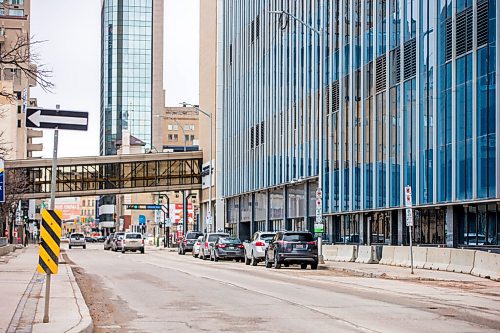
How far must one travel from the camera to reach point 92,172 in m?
88.6

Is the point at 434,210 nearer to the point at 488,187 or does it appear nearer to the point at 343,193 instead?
the point at 488,187

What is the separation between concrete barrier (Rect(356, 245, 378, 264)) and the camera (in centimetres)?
4022

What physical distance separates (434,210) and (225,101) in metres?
43.9

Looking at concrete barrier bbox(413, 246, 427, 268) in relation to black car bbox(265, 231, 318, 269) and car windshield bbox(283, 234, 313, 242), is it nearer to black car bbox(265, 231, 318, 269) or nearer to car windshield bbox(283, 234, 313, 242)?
black car bbox(265, 231, 318, 269)

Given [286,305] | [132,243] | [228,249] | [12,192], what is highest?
[12,192]

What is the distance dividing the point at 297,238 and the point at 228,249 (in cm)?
1259

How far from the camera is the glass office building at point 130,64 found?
188m

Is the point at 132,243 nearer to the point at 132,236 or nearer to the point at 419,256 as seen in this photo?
the point at 132,236

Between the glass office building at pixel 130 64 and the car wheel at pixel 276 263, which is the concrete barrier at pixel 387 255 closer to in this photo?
the car wheel at pixel 276 263

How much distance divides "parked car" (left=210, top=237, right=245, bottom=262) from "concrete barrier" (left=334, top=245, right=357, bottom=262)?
6.70 meters

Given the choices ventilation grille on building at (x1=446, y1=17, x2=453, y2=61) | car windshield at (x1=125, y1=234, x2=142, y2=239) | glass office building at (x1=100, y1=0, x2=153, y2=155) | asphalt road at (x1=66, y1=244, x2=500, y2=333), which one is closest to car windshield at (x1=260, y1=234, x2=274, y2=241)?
ventilation grille on building at (x1=446, y1=17, x2=453, y2=61)

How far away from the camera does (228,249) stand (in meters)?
49.7

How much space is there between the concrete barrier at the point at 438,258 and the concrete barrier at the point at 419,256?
32 centimetres

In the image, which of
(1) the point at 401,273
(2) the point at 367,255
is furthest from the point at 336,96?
(1) the point at 401,273
